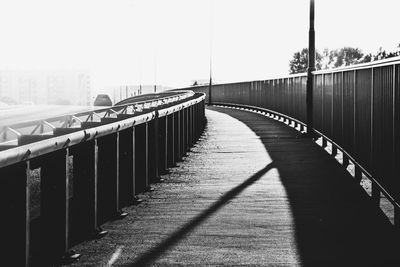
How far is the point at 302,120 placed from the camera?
23.4 m

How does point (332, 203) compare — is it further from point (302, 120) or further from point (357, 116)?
point (302, 120)

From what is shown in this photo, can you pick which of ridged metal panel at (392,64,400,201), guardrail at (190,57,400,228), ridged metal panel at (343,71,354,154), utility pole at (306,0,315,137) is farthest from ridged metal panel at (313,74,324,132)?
ridged metal panel at (392,64,400,201)

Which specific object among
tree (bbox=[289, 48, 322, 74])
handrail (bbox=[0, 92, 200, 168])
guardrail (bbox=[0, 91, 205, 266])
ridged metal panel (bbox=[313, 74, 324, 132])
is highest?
tree (bbox=[289, 48, 322, 74])

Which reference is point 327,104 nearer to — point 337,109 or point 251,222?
point 337,109

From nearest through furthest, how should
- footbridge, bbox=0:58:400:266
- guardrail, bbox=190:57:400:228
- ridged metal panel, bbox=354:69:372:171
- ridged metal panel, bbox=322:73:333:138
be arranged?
footbridge, bbox=0:58:400:266 → guardrail, bbox=190:57:400:228 → ridged metal panel, bbox=354:69:372:171 → ridged metal panel, bbox=322:73:333:138

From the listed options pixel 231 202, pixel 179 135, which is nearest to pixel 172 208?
pixel 231 202

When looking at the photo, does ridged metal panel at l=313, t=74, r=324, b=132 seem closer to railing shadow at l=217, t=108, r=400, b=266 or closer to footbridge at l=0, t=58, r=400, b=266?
footbridge at l=0, t=58, r=400, b=266

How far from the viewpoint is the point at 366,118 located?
1087 cm

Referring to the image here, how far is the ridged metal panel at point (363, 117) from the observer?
10.6m

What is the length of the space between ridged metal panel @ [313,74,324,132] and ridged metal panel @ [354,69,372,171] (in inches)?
252

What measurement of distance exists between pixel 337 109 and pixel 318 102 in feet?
13.8

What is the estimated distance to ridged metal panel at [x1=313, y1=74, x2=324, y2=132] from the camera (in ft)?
60.6

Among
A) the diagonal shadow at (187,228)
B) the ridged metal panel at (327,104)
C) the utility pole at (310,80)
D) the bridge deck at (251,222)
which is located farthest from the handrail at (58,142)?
the utility pole at (310,80)

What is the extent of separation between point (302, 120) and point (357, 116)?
11536 millimetres
